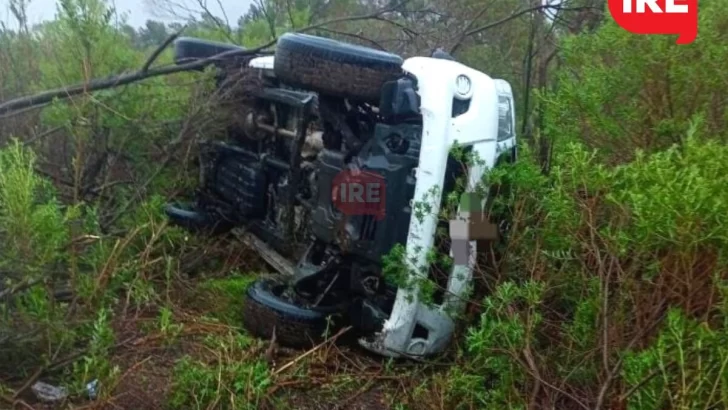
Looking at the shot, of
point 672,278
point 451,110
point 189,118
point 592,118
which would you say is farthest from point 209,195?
point 672,278

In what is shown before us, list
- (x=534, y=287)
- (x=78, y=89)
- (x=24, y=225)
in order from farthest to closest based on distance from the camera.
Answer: (x=78, y=89) → (x=24, y=225) → (x=534, y=287)

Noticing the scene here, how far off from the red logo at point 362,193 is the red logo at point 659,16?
Result: 124 cm

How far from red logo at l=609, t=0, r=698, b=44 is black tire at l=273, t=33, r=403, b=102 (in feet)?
3.28

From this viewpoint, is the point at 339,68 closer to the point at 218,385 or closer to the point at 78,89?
the point at 218,385

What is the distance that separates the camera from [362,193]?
402cm

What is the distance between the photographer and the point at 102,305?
3654 millimetres

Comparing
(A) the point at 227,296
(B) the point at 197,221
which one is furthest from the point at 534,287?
(B) the point at 197,221

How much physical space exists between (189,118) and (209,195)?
52 cm

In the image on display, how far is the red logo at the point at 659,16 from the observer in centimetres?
366

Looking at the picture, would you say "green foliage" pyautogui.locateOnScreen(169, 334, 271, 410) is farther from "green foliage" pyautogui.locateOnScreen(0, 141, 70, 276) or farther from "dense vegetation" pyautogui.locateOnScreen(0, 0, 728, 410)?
"green foliage" pyautogui.locateOnScreen(0, 141, 70, 276)

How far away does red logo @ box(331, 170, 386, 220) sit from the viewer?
398cm

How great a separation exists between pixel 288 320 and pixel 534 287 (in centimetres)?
135

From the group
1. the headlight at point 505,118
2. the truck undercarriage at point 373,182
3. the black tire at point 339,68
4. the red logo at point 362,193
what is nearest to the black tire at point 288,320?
the truck undercarriage at point 373,182

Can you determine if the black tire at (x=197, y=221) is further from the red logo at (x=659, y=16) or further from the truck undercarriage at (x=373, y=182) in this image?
the red logo at (x=659, y=16)
